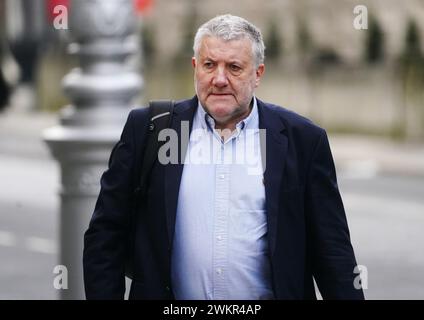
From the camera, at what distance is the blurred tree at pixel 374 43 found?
26172 mm

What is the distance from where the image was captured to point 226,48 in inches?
173

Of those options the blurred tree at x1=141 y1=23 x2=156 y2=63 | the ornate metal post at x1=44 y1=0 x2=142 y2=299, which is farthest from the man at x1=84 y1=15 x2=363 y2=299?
the blurred tree at x1=141 y1=23 x2=156 y2=63

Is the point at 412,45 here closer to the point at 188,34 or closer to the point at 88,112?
the point at 188,34

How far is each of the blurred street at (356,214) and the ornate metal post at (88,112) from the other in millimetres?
465

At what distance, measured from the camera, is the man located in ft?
14.4

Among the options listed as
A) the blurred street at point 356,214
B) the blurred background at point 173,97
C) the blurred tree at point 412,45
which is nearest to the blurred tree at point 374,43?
the blurred background at point 173,97

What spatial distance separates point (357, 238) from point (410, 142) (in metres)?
11.5

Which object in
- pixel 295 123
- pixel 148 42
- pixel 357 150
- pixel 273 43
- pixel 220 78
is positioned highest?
pixel 220 78

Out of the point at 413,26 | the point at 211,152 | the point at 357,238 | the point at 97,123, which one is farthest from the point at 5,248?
the point at 413,26

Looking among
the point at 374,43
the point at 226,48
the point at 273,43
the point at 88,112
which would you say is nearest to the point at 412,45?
the point at 374,43

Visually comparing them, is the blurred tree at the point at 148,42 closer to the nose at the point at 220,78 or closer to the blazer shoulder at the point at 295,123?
the blazer shoulder at the point at 295,123

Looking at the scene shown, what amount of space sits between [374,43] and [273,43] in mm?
2522

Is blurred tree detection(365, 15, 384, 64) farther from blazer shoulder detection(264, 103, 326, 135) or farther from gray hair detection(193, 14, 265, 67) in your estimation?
gray hair detection(193, 14, 265, 67)
